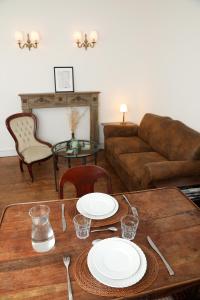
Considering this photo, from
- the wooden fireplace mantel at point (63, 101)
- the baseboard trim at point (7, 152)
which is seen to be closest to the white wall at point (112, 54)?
the baseboard trim at point (7, 152)

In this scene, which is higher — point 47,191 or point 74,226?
point 74,226

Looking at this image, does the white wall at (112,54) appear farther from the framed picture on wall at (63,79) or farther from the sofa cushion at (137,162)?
the sofa cushion at (137,162)

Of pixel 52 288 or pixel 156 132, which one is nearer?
pixel 52 288

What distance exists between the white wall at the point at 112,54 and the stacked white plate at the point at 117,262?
3472 millimetres

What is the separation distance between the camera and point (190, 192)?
7.52ft

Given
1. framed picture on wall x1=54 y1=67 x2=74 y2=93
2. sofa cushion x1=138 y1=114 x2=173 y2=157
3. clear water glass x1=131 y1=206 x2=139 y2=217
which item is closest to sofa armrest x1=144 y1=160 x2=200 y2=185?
sofa cushion x1=138 y1=114 x2=173 y2=157

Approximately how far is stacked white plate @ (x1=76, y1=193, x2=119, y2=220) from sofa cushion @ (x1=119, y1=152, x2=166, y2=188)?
44.6 inches

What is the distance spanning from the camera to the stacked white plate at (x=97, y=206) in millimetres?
1204

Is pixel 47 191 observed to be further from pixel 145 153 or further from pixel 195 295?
pixel 195 295

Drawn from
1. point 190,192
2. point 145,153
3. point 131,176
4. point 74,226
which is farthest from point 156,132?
point 74,226

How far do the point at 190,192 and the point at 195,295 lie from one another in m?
1.02

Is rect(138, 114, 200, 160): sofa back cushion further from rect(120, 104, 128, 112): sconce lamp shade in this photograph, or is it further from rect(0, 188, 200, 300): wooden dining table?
rect(0, 188, 200, 300): wooden dining table

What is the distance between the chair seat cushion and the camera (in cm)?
326

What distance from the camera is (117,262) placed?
92 cm
